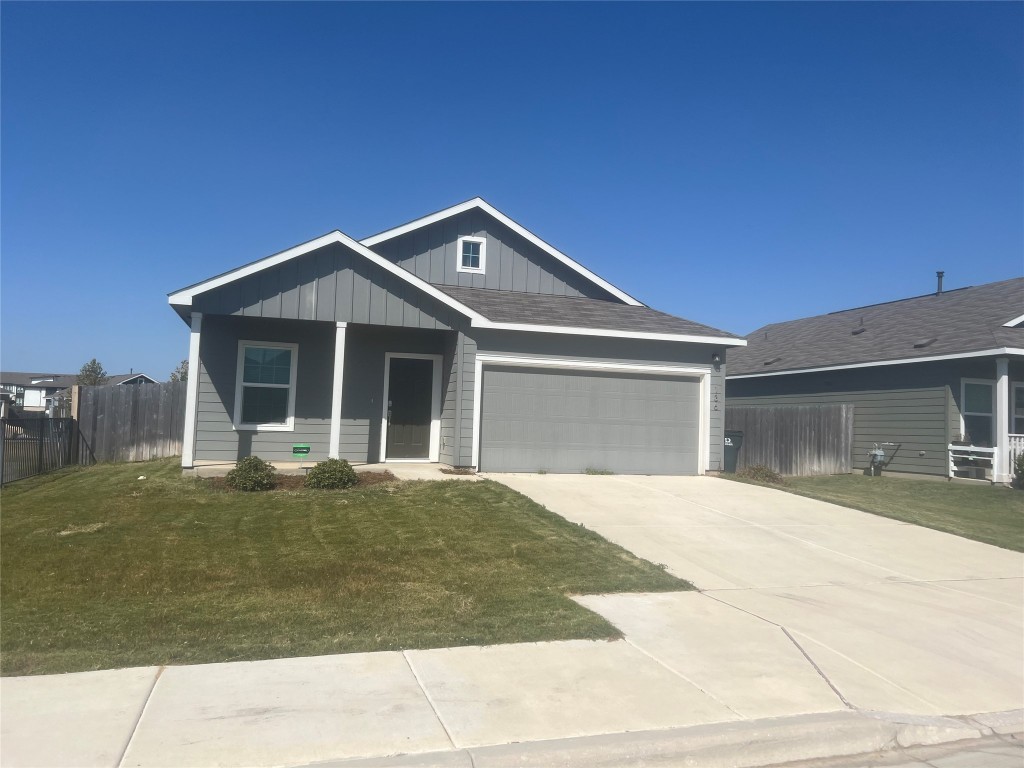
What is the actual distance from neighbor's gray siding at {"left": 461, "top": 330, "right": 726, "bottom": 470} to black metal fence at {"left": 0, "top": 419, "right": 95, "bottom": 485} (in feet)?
24.4

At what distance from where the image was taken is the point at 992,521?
13.2 m

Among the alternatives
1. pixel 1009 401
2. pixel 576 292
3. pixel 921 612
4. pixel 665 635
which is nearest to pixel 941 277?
pixel 1009 401

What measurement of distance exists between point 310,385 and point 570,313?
5311 millimetres

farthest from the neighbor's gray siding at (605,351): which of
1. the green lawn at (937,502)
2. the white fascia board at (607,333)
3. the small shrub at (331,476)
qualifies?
the small shrub at (331,476)

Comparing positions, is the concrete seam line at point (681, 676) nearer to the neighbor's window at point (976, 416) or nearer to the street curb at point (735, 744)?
the street curb at point (735, 744)

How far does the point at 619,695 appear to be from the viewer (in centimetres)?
510

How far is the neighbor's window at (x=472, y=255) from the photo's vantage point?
17.6m

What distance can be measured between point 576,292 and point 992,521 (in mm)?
9457

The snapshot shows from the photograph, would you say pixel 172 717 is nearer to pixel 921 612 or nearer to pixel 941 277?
pixel 921 612

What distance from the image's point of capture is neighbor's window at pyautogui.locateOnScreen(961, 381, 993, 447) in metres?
17.8

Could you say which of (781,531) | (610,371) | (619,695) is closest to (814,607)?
(619,695)

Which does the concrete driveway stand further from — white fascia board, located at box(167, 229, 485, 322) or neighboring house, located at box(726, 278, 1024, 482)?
neighboring house, located at box(726, 278, 1024, 482)

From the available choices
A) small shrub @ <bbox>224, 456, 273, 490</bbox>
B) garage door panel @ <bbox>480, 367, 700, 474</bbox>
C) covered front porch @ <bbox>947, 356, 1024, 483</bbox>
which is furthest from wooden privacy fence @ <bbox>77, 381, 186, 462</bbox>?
covered front porch @ <bbox>947, 356, 1024, 483</bbox>

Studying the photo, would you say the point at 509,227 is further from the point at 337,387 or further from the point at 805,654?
the point at 805,654
